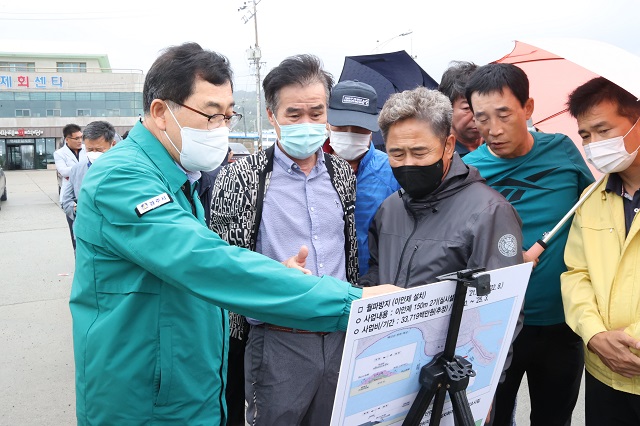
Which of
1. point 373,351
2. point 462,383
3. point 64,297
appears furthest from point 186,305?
point 64,297

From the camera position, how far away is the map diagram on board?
106 cm

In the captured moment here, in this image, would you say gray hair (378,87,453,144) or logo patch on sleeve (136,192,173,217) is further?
gray hair (378,87,453,144)

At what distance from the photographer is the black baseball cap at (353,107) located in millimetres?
2596

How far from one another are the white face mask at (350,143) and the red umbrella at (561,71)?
2.96 ft

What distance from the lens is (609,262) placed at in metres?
1.93

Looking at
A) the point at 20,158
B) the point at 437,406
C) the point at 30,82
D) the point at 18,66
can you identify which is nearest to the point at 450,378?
the point at 437,406

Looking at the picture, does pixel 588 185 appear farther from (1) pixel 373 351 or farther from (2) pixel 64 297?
(2) pixel 64 297

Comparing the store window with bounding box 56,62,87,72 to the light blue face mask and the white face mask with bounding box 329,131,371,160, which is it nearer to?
the white face mask with bounding box 329,131,371,160

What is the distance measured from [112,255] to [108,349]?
27 cm

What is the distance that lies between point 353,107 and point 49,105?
48447 mm

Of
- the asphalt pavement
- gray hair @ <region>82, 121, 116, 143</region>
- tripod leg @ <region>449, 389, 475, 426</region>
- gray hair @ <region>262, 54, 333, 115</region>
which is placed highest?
gray hair @ <region>262, 54, 333, 115</region>

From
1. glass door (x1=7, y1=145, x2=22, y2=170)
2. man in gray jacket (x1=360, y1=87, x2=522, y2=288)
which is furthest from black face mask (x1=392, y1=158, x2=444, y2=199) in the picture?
glass door (x1=7, y1=145, x2=22, y2=170)

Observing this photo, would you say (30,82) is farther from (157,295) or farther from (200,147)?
(157,295)

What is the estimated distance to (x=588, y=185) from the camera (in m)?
2.31
